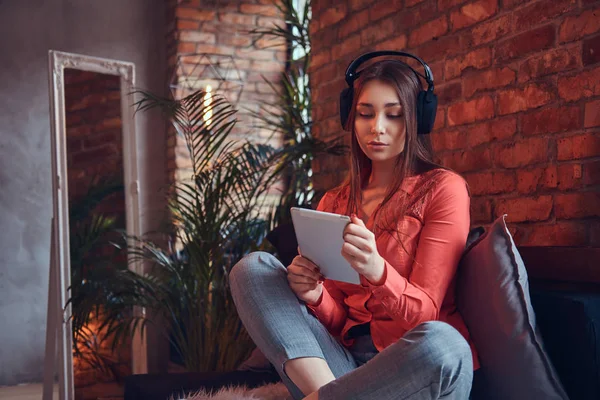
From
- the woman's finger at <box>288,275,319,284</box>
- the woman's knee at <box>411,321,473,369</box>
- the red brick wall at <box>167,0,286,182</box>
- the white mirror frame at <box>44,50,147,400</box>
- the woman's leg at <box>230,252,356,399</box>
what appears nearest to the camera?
the woman's knee at <box>411,321,473,369</box>

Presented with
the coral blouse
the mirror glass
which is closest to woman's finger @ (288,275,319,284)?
the coral blouse

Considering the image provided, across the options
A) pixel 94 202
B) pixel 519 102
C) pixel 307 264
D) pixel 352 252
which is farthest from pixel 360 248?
pixel 94 202

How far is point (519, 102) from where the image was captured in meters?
2.04

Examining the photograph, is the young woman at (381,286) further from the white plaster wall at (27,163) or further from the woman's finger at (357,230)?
the white plaster wall at (27,163)

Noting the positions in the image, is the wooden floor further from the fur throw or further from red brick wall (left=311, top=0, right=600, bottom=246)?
red brick wall (left=311, top=0, right=600, bottom=246)

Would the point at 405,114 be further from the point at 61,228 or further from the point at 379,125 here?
the point at 61,228

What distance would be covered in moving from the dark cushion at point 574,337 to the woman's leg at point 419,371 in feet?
0.75

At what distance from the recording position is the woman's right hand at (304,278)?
1.64 metres

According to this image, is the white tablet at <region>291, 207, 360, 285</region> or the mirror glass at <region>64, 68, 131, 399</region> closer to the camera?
the white tablet at <region>291, 207, 360, 285</region>

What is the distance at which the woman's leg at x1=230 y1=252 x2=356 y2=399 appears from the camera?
5.08ft

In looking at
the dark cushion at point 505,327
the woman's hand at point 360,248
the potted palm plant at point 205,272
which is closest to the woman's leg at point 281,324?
the woman's hand at point 360,248

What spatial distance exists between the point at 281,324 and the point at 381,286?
10.0 inches

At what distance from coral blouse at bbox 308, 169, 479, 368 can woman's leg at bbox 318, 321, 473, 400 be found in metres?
0.15

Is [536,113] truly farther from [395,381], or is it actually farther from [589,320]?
[395,381]
